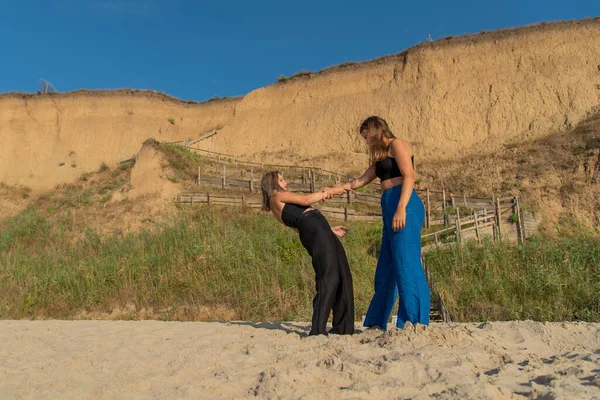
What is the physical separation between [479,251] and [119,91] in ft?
106

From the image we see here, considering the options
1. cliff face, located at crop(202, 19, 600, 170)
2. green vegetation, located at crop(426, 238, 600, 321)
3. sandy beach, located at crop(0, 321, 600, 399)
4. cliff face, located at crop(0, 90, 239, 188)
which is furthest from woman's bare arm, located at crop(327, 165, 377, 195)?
cliff face, located at crop(0, 90, 239, 188)

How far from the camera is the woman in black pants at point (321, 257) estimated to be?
3.85 metres

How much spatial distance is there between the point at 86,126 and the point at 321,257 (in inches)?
1337

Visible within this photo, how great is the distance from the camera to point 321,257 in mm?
3910

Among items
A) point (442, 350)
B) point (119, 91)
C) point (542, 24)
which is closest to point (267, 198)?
point (442, 350)

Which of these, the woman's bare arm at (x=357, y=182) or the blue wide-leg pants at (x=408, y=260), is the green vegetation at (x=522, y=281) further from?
the woman's bare arm at (x=357, y=182)

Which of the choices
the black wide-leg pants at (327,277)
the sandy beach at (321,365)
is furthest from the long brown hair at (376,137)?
the sandy beach at (321,365)

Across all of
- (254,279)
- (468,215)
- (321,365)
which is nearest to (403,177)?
(321,365)

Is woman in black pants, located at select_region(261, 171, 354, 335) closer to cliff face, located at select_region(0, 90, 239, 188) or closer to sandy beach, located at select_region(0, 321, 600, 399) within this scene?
sandy beach, located at select_region(0, 321, 600, 399)

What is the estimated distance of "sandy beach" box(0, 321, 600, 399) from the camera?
7.61ft

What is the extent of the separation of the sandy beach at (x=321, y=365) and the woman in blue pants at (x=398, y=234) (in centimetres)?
32

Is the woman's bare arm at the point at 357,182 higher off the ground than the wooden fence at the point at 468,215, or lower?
lower

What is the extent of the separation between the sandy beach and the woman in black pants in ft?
1.03

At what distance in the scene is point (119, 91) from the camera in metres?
34.5
